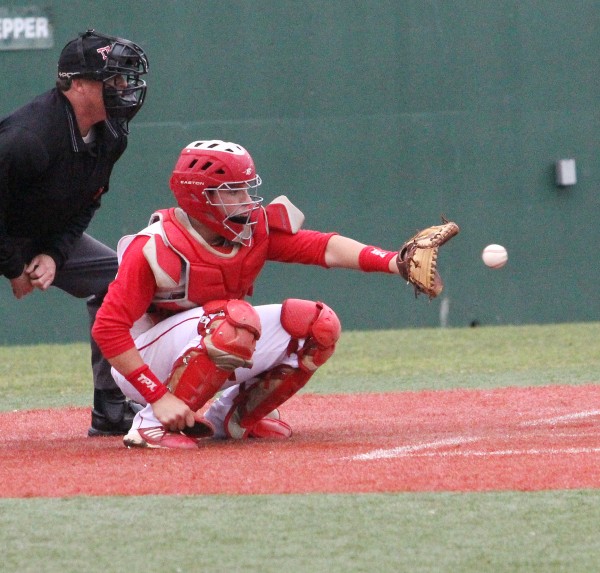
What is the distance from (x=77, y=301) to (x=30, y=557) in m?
8.51

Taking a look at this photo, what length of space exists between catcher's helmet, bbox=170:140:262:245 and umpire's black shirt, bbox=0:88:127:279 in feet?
1.58

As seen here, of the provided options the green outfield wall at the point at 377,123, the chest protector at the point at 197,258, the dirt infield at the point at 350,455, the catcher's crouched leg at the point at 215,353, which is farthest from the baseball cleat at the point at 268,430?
the green outfield wall at the point at 377,123

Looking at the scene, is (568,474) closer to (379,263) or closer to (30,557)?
(379,263)

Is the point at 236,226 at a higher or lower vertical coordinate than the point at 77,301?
higher

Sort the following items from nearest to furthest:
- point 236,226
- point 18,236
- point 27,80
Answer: point 236,226, point 18,236, point 27,80

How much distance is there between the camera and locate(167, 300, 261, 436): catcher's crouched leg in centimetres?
465

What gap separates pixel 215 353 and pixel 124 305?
1.29 ft

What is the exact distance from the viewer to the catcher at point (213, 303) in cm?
471

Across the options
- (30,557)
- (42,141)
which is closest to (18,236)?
(42,141)

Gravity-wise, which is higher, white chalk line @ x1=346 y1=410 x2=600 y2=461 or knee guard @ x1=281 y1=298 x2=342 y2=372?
knee guard @ x1=281 y1=298 x2=342 y2=372

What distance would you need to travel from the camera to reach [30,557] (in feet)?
10.0

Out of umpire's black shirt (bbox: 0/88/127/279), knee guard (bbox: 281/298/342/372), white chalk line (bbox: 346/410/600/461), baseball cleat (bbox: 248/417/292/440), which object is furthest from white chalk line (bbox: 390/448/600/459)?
umpire's black shirt (bbox: 0/88/127/279)

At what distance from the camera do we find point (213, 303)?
488 cm

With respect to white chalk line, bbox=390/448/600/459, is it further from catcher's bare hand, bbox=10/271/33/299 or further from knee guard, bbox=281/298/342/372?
catcher's bare hand, bbox=10/271/33/299
